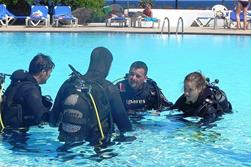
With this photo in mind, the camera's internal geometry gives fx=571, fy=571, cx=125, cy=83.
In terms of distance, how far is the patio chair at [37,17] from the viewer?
20.6 m

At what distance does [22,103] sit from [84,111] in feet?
2.59

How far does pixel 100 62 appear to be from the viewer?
4.38 m

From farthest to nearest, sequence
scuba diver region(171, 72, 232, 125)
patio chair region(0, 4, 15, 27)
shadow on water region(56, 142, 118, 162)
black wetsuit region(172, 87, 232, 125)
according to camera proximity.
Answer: patio chair region(0, 4, 15, 27), black wetsuit region(172, 87, 232, 125), scuba diver region(171, 72, 232, 125), shadow on water region(56, 142, 118, 162)

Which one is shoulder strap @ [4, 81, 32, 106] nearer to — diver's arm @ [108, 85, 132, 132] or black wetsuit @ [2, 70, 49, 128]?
black wetsuit @ [2, 70, 49, 128]

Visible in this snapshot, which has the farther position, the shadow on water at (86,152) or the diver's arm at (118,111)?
the shadow on water at (86,152)

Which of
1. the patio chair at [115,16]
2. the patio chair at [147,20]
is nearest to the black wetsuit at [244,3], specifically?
the patio chair at [147,20]

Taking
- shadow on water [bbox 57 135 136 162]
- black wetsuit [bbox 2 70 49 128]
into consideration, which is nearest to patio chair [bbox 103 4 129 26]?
black wetsuit [bbox 2 70 49 128]

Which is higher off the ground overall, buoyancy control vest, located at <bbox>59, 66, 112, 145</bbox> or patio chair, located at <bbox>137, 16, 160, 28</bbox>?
patio chair, located at <bbox>137, 16, 160, 28</bbox>

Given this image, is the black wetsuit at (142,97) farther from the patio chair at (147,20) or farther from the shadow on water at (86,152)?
the patio chair at (147,20)

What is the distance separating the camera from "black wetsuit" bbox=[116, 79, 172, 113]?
5867 mm

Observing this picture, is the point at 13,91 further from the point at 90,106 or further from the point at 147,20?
the point at 147,20

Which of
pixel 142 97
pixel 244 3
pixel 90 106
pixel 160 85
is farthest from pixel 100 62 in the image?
pixel 244 3

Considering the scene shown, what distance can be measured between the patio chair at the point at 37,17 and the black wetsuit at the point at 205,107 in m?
15.3

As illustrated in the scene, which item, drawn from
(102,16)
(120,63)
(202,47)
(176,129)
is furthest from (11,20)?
(176,129)
